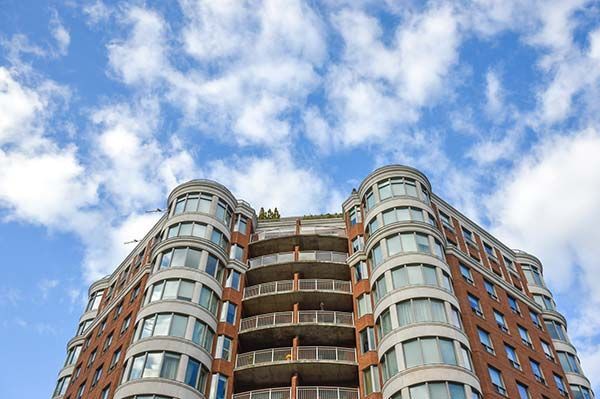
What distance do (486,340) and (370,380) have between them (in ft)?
28.9

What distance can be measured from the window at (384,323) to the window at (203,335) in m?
11.0

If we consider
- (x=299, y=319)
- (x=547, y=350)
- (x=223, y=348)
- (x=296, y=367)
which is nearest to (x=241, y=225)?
(x=299, y=319)

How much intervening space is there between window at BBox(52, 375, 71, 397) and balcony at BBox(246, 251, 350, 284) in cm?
1724

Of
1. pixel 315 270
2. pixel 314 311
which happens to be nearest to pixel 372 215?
pixel 315 270

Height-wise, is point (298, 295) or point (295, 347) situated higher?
point (298, 295)

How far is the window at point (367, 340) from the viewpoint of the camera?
39.4 metres

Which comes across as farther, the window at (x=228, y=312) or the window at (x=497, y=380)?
the window at (x=228, y=312)

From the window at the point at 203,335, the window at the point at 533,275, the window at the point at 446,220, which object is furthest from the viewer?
the window at the point at 533,275

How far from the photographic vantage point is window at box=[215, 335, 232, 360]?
39.9m

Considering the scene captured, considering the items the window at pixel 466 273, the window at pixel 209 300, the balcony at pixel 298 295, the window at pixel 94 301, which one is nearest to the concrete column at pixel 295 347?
the balcony at pixel 298 295

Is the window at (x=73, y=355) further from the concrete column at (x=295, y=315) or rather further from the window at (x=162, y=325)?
the concrete column at (x=295, y=315)

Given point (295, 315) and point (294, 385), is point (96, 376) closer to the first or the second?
point (295, 315)

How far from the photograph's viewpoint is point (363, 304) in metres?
42.5

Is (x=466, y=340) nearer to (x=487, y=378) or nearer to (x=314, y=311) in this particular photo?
(x=487, y=378)
